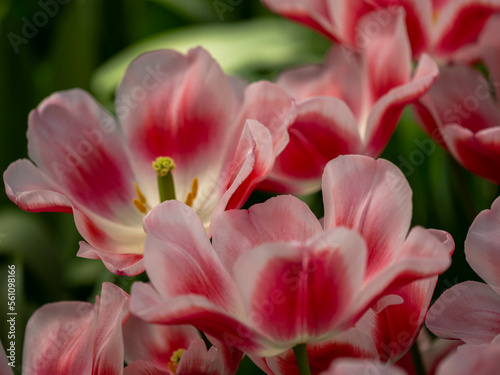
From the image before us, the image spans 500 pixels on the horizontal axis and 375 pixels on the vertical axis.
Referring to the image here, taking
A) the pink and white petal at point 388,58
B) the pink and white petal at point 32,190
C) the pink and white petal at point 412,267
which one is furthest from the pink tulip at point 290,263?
the pink and white petal at point 388,58

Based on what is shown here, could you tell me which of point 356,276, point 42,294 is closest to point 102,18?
point 42,294

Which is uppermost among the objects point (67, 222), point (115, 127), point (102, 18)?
point (115, 127)

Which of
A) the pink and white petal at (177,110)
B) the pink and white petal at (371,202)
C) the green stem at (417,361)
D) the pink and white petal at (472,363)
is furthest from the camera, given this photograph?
the pink and white petal at (177,110)

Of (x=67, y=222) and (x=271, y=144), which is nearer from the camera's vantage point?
(x=271, y=144)

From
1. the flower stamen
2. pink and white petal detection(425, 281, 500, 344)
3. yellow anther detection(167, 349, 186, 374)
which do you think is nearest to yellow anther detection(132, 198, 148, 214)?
the flower stamen

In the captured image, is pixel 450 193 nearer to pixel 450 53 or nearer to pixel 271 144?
pixel 450 53

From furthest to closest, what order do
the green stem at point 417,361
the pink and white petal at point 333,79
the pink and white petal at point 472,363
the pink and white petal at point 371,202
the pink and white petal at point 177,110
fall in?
the pink and white petal at point 333,79
the pink and white petal at point 177,110
the green stem at point 417,361
the pink and white petal at point 371,202
the pink and white petal at point 472,363

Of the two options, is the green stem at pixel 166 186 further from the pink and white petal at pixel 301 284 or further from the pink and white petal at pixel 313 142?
the pink and white petal at pixel 301 284
